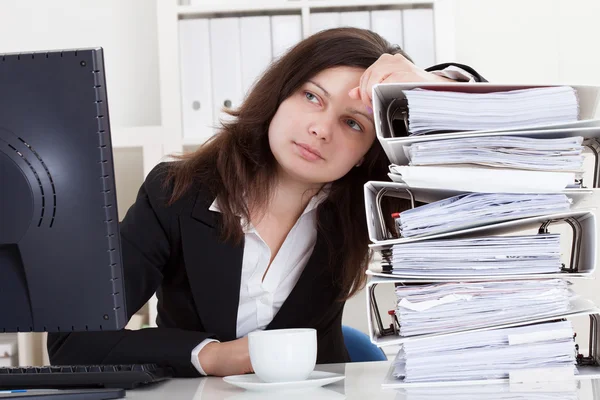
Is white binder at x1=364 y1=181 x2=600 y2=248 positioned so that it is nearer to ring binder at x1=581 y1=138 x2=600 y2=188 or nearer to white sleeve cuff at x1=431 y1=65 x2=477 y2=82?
ring binder at x1=581 y1=138 x2=600 y2=188

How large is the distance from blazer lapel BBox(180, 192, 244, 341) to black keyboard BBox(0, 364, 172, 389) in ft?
1.39

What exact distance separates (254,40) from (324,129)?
139 cm

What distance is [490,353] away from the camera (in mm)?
789

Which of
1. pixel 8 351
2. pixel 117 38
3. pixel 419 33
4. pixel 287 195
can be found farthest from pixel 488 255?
pixel 117 38

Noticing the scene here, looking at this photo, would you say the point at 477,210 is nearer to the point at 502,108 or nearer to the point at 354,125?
the point at 502,108

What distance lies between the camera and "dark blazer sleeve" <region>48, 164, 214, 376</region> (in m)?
1.06

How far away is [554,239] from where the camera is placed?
796 mm

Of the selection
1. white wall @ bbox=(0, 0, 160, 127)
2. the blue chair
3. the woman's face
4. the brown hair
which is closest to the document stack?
the woman's face

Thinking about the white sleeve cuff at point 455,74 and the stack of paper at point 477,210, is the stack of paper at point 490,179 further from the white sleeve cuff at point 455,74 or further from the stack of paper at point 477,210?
the white sleeve cuff at point 455,74

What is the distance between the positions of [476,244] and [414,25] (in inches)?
72.9

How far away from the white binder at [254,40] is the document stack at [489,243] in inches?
68.9

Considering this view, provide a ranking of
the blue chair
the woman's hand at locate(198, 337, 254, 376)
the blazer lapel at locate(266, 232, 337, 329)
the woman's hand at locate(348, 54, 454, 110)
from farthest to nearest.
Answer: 1. the blue chair
2. the blazer lapel at locate(266, 232, 337, 329)
3. the woman's hand at locate(198, 337, 254, 376)
4. the woman's hand at locate(348, 54, 454, 110)

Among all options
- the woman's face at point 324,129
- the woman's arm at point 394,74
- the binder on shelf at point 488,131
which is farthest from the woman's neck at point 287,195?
the binder on shelf at point 488,131

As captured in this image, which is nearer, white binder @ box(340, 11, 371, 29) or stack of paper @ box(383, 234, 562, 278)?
stack of paper @ box(383, 234, 562, 278)
